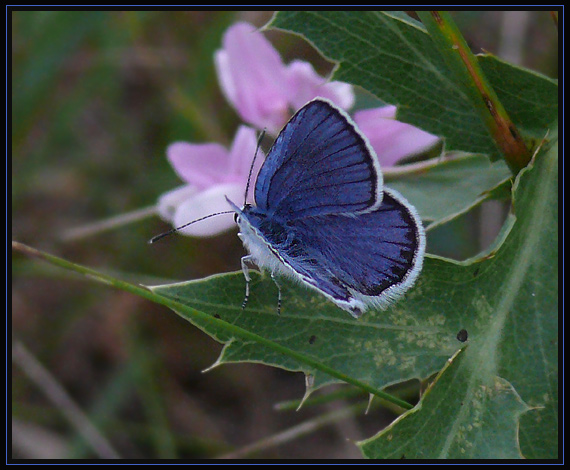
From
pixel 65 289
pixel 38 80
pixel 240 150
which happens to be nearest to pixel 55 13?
pixel 38 80

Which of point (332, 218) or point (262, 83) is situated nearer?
point (332, 218)

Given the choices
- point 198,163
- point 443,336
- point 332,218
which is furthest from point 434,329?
point 198,163

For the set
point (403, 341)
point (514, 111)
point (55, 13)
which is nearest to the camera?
point (403, 341)

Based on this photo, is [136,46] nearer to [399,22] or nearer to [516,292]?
[399,22]

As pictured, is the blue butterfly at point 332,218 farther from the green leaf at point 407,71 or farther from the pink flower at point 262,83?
the pink flower at point 262,83

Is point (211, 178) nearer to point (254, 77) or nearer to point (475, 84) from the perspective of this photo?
point (254, 77)

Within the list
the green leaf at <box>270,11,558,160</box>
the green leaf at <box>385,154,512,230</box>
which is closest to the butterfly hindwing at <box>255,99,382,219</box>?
the green leaf at <box>270,11,558,160</box>

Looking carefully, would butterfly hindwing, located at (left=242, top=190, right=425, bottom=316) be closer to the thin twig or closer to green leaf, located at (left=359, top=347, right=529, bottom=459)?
green leaf, located at (left=359, top=347, right=529, bottom=459)
